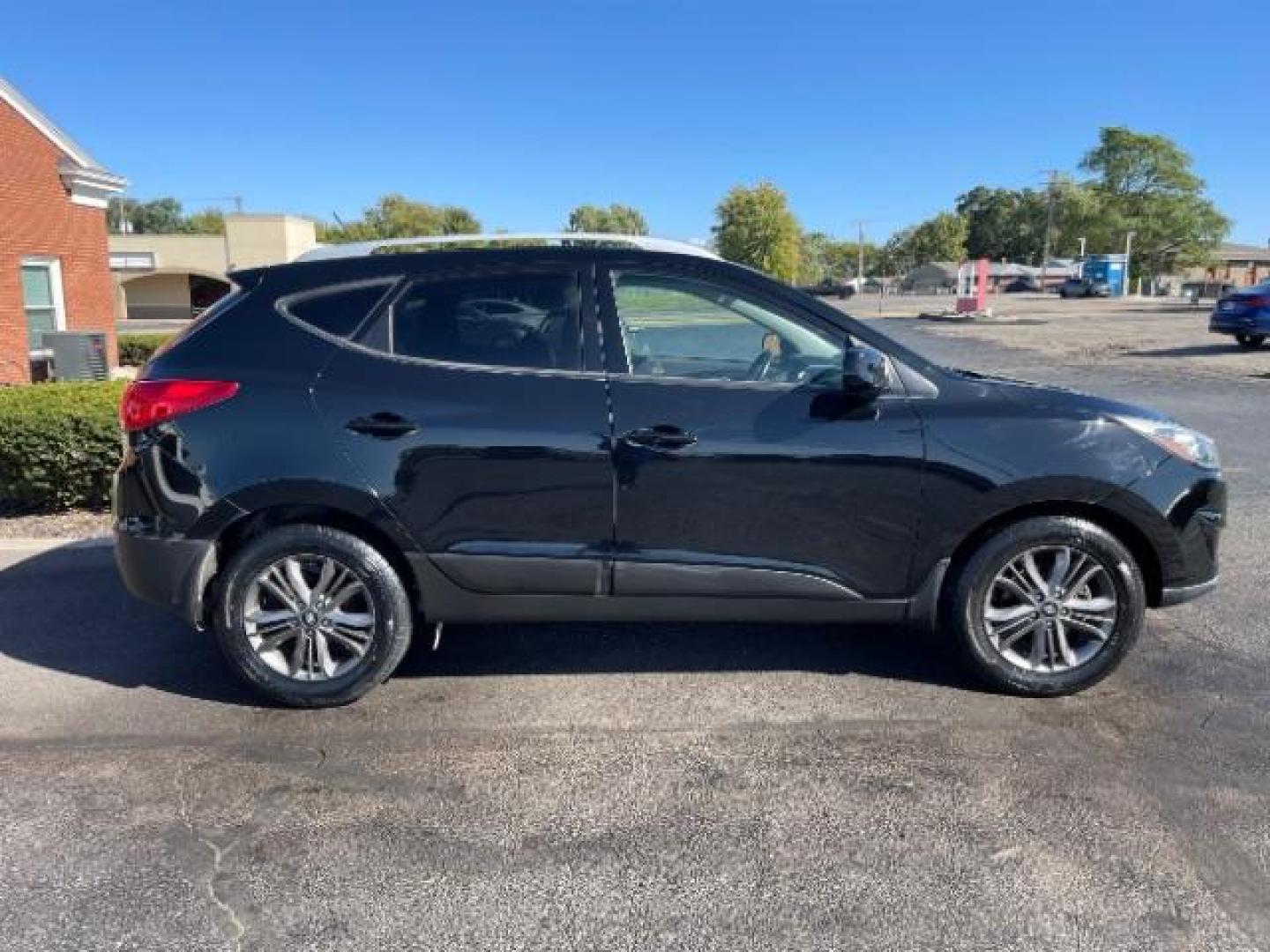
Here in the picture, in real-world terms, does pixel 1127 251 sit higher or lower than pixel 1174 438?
higher

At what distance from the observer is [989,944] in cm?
243

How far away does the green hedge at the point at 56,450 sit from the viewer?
20.6 ft

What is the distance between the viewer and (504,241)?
163 inches

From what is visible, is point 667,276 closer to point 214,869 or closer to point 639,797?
point 639,797

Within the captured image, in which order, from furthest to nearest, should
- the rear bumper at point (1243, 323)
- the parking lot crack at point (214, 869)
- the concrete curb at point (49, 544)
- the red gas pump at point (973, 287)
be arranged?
the red gas pump at point (973, 287) → the rear bumper at point (1243, 323) → the concrete curb at point (49, 544) → the parking lot crack at point (214, 869)

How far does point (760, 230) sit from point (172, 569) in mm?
70376

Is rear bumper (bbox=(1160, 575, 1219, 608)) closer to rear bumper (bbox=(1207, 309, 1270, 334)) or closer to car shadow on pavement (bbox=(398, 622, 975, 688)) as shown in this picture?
car shadow on pavement (bbox=(398, 622, 975, 688))

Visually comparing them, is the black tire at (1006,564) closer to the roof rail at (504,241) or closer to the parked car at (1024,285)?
the roof rail at (504,241)

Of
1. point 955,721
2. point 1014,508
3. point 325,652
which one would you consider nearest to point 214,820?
point 325,652

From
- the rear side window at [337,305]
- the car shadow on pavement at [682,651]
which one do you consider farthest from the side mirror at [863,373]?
the rear side window at [337,305]

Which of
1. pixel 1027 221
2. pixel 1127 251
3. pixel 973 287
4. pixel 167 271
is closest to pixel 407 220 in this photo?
pixel 167 271

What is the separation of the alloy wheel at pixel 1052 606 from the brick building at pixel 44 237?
630 inches

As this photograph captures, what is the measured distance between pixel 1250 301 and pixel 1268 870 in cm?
2203

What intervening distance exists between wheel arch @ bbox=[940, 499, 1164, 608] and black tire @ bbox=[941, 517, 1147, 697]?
28 millimetres
